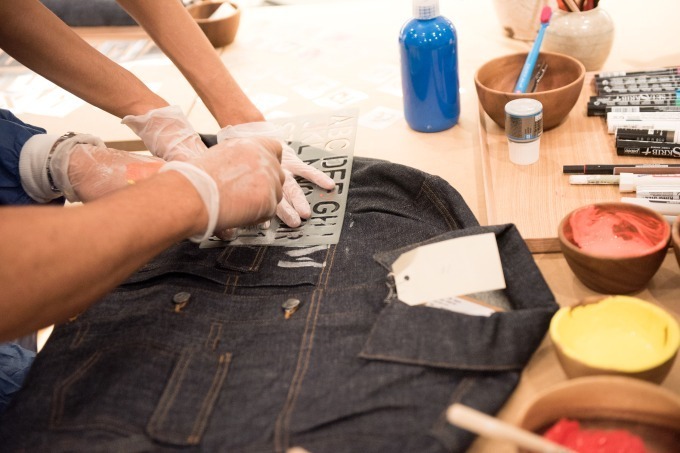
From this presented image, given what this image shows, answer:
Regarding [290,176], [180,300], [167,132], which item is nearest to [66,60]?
[167,132]

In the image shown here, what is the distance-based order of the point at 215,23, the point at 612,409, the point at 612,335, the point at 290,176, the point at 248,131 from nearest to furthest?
the point at 612,409 → the point at 612,335 → the point at 290,176 → the point at 248,131 → the point at 215,23

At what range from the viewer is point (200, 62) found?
4.65 ft

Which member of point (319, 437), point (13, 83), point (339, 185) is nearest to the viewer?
point (319, 437)

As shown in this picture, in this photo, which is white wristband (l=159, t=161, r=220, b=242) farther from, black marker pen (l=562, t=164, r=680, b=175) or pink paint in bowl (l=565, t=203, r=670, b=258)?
black marker pen (l=562, t=164, r=680, b=175)

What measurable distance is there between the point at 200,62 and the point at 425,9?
515mm

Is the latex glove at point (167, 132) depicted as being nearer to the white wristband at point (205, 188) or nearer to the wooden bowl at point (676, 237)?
the white wristband at point (205, 188)

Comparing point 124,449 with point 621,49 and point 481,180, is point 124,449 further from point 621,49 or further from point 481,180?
point 621,49

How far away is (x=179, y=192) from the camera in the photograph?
89cm

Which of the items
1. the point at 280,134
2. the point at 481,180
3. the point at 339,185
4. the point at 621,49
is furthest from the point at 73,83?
the point at 621,49

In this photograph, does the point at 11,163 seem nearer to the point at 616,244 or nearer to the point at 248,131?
the point at 248,131

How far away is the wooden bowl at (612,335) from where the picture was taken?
72 cm

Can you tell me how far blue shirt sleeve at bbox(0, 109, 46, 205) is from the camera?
3.90 feet

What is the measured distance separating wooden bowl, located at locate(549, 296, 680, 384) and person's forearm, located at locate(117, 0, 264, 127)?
0.87 meters

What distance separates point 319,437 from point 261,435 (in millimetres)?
72
